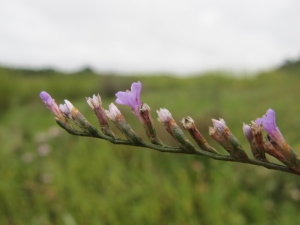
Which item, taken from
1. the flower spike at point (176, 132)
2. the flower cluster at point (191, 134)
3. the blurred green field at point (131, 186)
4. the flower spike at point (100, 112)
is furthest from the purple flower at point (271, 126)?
the blurred green field at point (131, 186)

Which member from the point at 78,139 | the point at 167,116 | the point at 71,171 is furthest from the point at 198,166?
the point at 167,116

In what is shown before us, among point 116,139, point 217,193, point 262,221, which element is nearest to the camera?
point 116,139

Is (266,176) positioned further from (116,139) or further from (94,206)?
(116,139)

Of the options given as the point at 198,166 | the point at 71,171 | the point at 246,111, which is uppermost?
the point at 246,111

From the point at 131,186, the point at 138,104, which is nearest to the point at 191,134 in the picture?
the point at 138,104

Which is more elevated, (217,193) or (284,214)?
(217,193)

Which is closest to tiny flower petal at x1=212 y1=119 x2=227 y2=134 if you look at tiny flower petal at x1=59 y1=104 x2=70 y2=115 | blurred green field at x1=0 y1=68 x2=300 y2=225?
tiny flower petal at x1=59 y1=104 x2=70 y2=115

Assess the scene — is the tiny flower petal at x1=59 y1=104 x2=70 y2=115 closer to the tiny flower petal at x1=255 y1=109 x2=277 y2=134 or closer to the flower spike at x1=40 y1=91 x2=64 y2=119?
the flower spike at x1=40 y1=91 x2=64 y2=119

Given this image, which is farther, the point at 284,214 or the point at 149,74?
the point at 149,74
